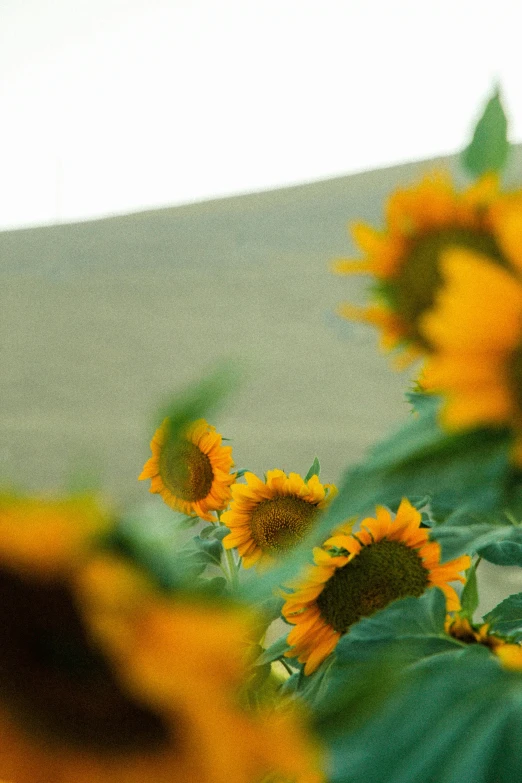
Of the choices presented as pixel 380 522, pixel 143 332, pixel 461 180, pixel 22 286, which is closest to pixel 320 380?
pixel 143 332

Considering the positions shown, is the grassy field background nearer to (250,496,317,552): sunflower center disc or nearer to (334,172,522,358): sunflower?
(250,496,317,552): sunflower center disc

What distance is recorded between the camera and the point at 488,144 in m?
0.13

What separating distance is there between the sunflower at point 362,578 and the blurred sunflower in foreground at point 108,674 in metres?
0.22

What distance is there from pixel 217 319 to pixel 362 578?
6.28ft

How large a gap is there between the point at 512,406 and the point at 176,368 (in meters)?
2.18

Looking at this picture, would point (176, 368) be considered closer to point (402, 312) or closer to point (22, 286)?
point (22, 286)

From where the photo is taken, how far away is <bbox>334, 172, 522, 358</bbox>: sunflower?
113 millimetres

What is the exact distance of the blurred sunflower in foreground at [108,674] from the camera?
0.06 meters

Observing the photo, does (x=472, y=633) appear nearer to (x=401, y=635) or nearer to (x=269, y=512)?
(x=401, y=635)

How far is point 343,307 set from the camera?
13cm

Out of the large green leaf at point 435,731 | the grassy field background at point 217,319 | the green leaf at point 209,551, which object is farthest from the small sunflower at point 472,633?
the grassy field background at point 217,319

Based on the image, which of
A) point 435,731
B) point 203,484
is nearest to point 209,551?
point 203,484

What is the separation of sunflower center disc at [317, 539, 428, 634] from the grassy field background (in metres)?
1.63

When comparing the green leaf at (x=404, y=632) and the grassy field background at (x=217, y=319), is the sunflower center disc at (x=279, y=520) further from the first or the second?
the grassy field background at (x=217, y=319)
